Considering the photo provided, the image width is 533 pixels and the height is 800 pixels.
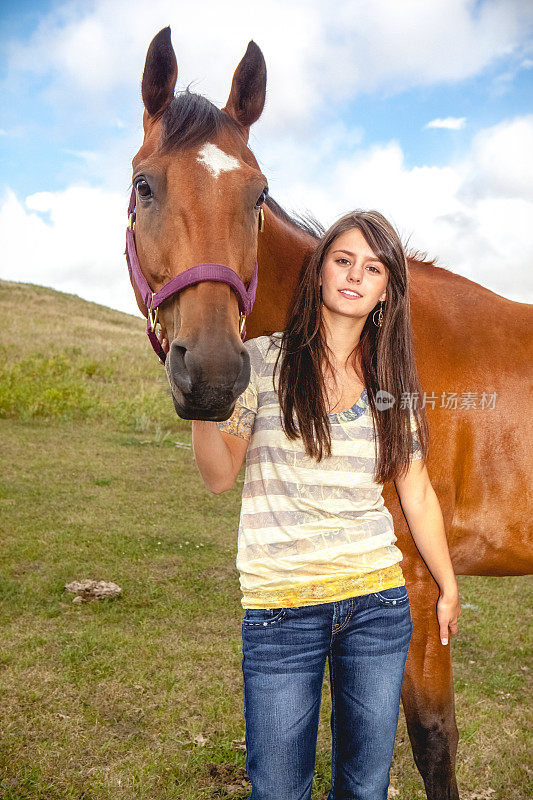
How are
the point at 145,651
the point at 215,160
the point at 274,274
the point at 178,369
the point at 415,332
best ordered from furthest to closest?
the point at 145,651, the point at 415,332, the point at 274,274, the point at 215,160, the point at 178,369

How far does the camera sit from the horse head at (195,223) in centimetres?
146

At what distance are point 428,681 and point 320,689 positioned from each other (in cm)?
82

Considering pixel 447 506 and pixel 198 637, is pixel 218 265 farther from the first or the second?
pixel 198 637

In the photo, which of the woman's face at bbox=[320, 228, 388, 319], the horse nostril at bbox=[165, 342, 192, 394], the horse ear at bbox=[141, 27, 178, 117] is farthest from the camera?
the horse ear at bbox=[141, 27, 178, 117]

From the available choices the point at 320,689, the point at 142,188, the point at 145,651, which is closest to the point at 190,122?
the point at 142,188

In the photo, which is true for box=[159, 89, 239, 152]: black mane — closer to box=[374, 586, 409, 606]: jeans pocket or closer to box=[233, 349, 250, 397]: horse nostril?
box=[233, 349, 250, 397]: horse nostril

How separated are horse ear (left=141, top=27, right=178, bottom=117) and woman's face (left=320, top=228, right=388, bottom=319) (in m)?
0.87

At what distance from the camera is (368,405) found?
1.71m

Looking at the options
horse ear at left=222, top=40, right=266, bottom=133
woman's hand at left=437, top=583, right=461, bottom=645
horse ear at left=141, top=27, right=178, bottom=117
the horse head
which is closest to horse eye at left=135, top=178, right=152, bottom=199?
the horse head

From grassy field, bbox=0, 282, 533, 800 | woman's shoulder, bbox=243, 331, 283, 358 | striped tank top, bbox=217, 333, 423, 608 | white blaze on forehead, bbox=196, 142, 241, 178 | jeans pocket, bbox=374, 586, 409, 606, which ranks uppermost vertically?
white blaze on forehead, bbox=196, 142, 241, 178

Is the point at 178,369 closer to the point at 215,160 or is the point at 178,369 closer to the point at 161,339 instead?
the point at 161,339

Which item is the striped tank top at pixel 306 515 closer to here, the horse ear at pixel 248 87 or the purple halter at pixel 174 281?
the purple halter at pixel 174 281

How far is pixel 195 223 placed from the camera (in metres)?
1.68

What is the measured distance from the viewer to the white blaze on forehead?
1.75 meters
